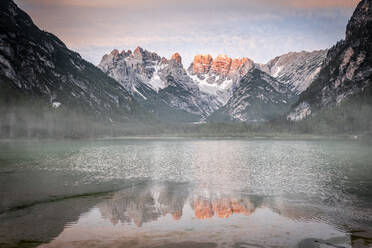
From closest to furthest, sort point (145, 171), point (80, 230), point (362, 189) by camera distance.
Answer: point (80, 230), point (362, 189), point (145, 171)

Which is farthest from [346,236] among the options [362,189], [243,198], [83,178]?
[83,178]

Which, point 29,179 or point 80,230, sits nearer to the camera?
point 80,230

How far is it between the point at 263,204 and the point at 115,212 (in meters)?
17.2

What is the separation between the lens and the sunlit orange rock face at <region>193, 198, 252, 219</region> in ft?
115

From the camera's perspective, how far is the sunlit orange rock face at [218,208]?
1376 inches

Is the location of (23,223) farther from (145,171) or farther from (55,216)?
(145,171)

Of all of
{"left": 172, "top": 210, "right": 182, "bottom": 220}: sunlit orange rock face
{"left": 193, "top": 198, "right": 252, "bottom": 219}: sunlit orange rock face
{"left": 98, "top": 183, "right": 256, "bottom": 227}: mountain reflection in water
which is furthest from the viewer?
{"left": 193, "top": 198, "right": 252, "bottom": 219}: sunlit orange rock face

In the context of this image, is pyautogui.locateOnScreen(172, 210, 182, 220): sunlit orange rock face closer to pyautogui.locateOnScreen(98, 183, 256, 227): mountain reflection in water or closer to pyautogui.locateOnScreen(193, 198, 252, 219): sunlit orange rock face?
pyautogui.locateOnScreen(98, 183, 256, 227): mountain reflection in water

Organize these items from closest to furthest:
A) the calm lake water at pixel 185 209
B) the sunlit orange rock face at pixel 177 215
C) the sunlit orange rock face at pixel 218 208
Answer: the calm lake water at pixel 185 209
the sunlit orange rock face at pixel 177 215
the sunlit orange rock face at pixel 218 208

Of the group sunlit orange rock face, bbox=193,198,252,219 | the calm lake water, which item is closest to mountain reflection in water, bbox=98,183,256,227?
sunlit orange rock face, bbox=193,198,252,219

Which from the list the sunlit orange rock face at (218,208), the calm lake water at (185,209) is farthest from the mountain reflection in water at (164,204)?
the calm lake water at (185,209)

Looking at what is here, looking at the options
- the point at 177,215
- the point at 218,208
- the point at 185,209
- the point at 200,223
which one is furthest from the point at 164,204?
the point at 200,223

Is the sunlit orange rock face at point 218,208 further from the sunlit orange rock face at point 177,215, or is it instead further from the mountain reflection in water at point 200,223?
the sunlit orange rock face at point 177,215

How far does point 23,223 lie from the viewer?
31.0 meters
